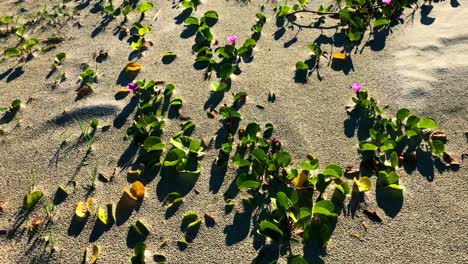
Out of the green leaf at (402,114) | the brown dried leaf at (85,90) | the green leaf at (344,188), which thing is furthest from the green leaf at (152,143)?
the green leaf at (402,114)

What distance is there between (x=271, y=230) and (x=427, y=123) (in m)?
1.05

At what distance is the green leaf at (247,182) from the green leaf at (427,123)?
3.04ft

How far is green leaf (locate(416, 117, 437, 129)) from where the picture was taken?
98.4 inches

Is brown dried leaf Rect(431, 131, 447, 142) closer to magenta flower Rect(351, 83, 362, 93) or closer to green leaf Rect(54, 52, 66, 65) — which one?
magenta flower Rect(351, 83, 362, 93)

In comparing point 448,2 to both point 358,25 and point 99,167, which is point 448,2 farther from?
point 99,167

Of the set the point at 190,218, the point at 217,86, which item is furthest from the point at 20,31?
the point at 190,218

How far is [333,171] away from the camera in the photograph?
2.32 meters

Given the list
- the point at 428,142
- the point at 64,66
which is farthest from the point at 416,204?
the point at 64,66

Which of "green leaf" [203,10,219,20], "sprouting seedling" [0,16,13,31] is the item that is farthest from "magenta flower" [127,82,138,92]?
"sprouting seedling" [0,16,13,31]

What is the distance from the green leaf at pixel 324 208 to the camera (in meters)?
2.14

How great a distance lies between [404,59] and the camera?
9.89 ft

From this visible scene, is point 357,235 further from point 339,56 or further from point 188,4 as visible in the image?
point 188,4

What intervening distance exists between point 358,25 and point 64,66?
204cm

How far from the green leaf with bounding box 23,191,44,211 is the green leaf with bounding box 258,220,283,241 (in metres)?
1.16
